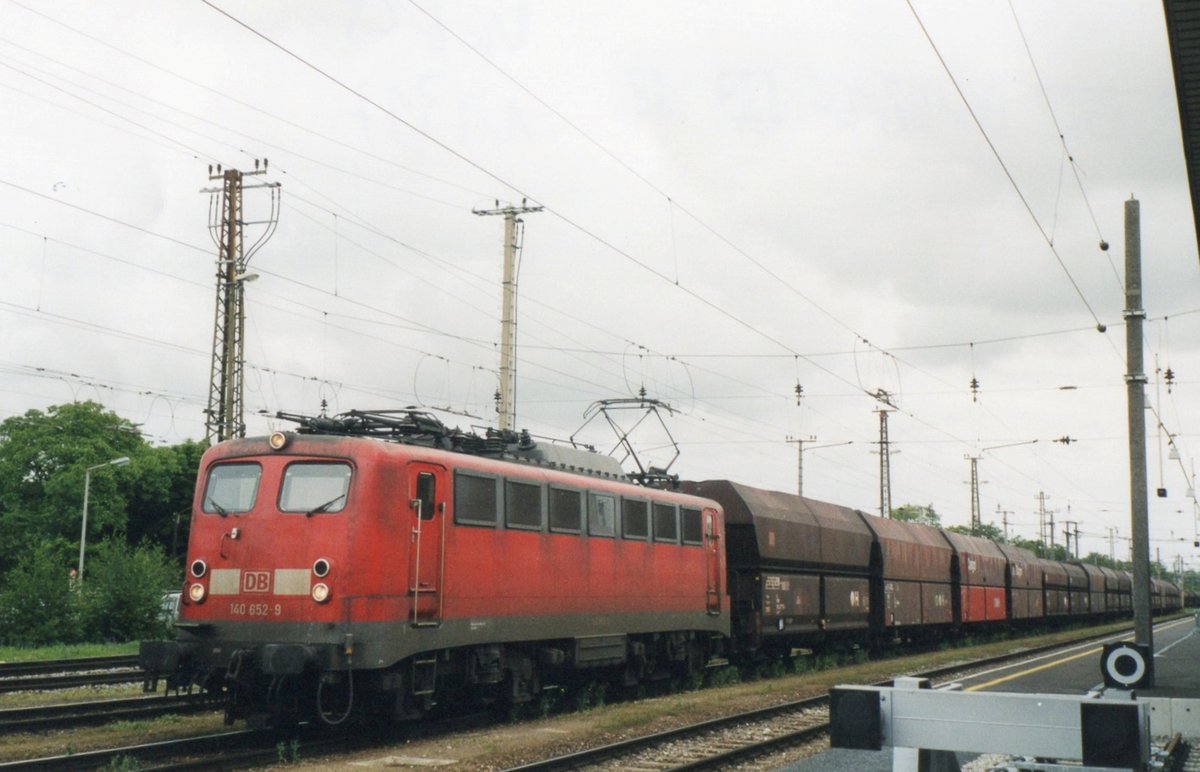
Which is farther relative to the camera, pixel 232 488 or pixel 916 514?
pixel 916 514

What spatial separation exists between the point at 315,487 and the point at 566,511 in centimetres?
429

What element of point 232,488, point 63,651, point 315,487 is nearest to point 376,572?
point 315,487

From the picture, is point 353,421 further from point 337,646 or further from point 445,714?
point 445,714

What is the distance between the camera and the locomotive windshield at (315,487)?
13023mm

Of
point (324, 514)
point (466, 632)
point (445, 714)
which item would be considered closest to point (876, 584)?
point (445, 714)

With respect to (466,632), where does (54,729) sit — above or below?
below

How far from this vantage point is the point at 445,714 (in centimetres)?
1645

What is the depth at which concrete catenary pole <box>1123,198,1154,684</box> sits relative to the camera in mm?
17172

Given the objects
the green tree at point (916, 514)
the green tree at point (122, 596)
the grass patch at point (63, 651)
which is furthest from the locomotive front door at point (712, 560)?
the green tree at point (916, 514)

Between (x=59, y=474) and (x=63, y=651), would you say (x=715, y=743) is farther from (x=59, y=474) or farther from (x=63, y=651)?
(x=59, y=474)

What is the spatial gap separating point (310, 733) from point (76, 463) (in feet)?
178

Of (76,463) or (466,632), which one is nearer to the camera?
(466,632)

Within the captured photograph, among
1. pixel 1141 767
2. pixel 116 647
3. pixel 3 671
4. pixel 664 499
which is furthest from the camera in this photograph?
pixel 116 647

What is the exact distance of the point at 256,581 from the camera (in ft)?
42.4
